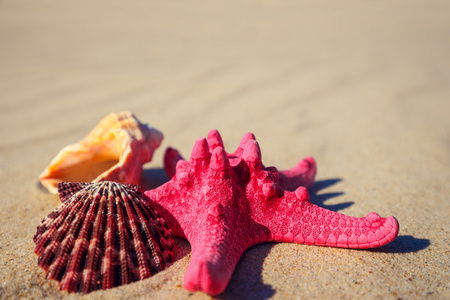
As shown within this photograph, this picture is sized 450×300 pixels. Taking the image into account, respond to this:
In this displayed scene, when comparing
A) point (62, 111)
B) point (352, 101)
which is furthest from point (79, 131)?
point (352, 101)

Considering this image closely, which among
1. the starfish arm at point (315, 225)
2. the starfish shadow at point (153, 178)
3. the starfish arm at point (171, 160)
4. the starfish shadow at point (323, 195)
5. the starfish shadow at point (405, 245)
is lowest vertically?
the starfish shadow at point (405, 245)

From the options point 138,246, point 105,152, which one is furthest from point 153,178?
point 138,246

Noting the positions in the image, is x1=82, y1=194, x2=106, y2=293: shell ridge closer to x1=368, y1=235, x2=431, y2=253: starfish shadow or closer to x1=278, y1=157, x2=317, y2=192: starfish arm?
x1=278, y1=157, x2=317, y2=192: starfish arm

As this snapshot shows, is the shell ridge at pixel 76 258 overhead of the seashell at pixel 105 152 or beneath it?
beneath

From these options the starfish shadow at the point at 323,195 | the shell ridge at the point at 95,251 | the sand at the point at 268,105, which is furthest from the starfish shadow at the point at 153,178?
the starfish shadow at the point at 323,195

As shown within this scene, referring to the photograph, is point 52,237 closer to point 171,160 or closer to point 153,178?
point 171,160

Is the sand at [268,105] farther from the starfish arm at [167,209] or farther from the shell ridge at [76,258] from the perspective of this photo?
the starfish arm at [167,209]

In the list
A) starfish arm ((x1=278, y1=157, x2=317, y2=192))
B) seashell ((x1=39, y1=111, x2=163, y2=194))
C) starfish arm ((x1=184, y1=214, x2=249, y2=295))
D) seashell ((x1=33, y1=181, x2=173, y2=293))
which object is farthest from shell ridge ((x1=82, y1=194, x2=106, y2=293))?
starfish arm ((x1=278, y1=157, x2=317, y2=192))
